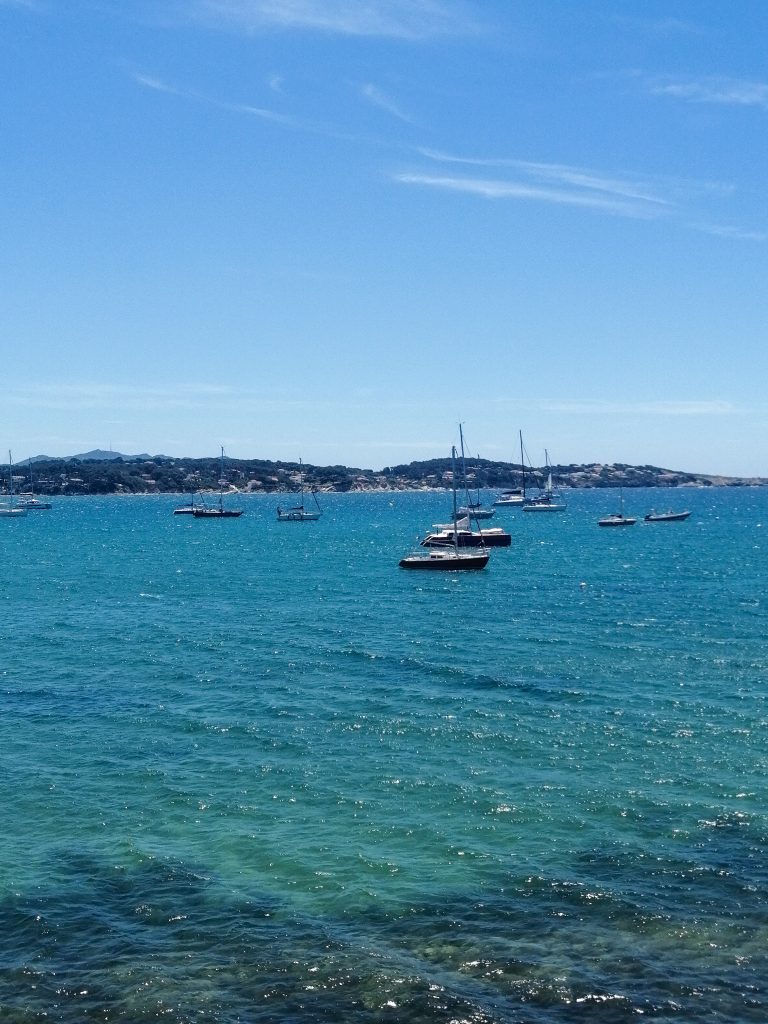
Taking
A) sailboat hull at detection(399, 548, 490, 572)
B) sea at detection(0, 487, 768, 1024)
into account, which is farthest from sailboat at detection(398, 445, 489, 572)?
sea at detection(0, 487, 768, 1024)

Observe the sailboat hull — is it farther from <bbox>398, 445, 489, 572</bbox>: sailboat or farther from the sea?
the sea

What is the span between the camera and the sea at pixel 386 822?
19234mm

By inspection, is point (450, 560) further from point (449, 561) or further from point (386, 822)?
point (386, 822)

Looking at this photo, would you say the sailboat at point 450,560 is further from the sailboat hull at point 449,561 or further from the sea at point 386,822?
the sea at point 386,822

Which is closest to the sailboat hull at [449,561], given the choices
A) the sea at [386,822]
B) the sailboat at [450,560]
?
the sailboat at [450,560]

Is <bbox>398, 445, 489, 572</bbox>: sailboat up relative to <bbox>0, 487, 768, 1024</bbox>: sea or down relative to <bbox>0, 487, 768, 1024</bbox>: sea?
up

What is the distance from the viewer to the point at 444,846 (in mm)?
26141

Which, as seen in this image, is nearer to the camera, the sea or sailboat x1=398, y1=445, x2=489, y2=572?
the sea

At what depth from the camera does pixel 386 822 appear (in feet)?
91.6

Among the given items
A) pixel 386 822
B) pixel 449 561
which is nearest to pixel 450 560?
pixel 449 561

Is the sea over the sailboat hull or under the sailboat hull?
under

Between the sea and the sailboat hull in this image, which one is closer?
the sea

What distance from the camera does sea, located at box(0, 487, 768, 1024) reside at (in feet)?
63.1

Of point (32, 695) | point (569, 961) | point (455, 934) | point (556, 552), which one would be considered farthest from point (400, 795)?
point (556, 552)
